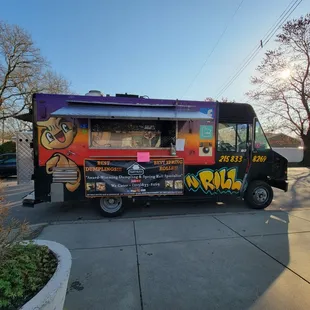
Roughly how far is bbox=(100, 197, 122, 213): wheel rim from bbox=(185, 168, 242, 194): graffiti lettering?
1767 mm

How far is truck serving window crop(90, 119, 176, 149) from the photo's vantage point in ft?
17.2

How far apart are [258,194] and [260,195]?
63 millimetres

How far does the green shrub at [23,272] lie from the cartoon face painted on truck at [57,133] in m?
3.07

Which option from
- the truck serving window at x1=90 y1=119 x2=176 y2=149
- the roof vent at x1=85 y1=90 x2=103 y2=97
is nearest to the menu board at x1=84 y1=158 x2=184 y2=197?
the truck serving window at x1=90 y1=119 x2=176 y2=149

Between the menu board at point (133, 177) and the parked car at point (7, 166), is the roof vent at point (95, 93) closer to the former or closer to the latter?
the menu board at point (133, 177)

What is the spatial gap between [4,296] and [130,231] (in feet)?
9.64

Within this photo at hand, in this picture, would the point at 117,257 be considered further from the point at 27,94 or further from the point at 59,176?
the point at 27,94

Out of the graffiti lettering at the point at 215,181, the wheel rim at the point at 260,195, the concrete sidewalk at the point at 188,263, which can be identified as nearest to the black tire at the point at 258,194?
the wheel rim at the point at 260,195

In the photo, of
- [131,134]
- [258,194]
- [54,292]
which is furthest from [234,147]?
[54,292]

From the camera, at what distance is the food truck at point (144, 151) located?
5.01 meters

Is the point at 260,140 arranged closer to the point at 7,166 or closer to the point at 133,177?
the point at 133,177

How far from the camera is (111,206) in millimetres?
5527

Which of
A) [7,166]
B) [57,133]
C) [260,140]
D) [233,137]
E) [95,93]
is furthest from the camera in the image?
[7,166]

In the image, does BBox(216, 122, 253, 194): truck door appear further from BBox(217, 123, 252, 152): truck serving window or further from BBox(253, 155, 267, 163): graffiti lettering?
BBox(253, 155, 267, 163): graffiti lettering
